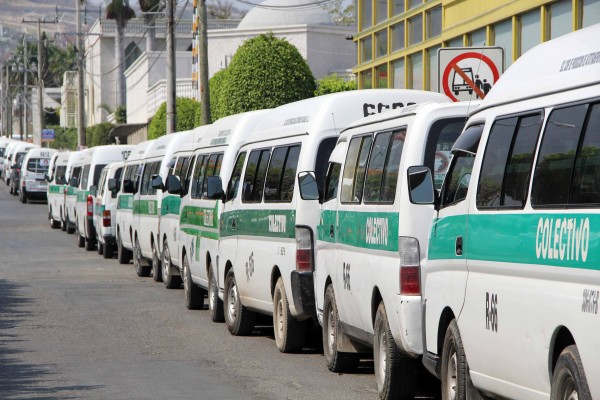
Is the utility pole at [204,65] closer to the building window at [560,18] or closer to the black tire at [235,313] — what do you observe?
the building window at [560,18]

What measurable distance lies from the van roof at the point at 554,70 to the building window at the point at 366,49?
28109 millimetres

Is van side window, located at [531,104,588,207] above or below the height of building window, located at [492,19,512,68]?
below

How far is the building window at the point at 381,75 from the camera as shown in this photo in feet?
115

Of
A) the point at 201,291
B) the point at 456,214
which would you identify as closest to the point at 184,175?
the point at 201,291

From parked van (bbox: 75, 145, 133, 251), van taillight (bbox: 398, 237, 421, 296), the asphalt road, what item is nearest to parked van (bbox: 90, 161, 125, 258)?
parked van (bbox: 75, 145, 133, 251)


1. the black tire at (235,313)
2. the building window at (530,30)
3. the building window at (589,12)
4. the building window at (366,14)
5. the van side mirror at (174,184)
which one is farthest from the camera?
the building window at (366,14)

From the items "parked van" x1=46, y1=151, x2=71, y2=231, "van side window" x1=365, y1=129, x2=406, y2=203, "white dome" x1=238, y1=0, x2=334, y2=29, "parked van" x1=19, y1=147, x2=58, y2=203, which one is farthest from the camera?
"white dome" x1=238, y1=0, x2=334, y2=29

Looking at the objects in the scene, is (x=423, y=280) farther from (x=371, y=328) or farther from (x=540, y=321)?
(x=540, y=321)

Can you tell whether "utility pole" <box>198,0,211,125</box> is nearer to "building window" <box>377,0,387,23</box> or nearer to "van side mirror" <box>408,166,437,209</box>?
"building window" <box>377,0,387,23</box>

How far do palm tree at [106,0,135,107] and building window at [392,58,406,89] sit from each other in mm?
65755

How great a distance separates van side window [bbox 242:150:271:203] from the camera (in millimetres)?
14828

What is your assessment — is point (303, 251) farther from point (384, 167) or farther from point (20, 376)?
point (20, 376)

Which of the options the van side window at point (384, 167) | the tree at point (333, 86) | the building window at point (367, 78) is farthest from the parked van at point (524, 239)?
the tree at point (333, 86)

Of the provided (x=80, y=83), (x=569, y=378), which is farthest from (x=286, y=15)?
(x=569, y=378)
